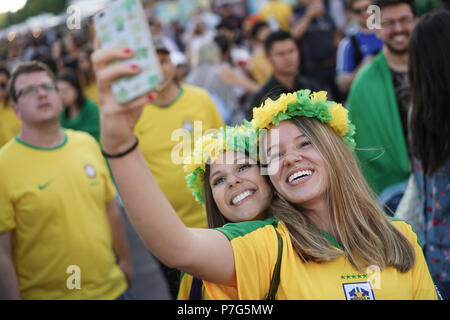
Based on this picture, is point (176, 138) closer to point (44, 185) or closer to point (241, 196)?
point (44, 185)

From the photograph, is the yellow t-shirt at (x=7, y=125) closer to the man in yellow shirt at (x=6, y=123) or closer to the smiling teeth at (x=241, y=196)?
the man in yellow shirt at (x=6, y=123)

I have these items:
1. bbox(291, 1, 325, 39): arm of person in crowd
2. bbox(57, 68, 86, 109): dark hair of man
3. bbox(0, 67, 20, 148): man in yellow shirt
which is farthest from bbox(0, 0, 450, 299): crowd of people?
bbox(0, 67, 20, 148): man in yellow shirt

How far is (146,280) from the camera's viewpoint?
577cm

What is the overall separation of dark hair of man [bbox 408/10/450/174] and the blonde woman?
2.46 ft

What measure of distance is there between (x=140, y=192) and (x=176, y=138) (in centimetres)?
256

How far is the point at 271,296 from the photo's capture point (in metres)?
1.87

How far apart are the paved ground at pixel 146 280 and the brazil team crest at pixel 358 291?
3.21 m

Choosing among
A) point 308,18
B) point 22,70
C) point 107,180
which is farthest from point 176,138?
point 308,18

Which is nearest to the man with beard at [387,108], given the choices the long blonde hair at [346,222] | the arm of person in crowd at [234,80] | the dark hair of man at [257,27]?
the long blonde hair at [346,222]

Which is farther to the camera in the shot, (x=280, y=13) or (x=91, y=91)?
(x=280, y=13)

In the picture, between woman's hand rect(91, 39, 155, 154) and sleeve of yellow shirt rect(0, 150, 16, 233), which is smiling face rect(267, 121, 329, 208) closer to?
woman's hand rect(91, 39, 155, 154)

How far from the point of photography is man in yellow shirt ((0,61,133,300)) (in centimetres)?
313

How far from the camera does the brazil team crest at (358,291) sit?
6.15ft

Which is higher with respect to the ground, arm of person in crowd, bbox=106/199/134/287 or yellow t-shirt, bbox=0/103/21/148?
yellow t-shirt, bbox=0/103/21/148
